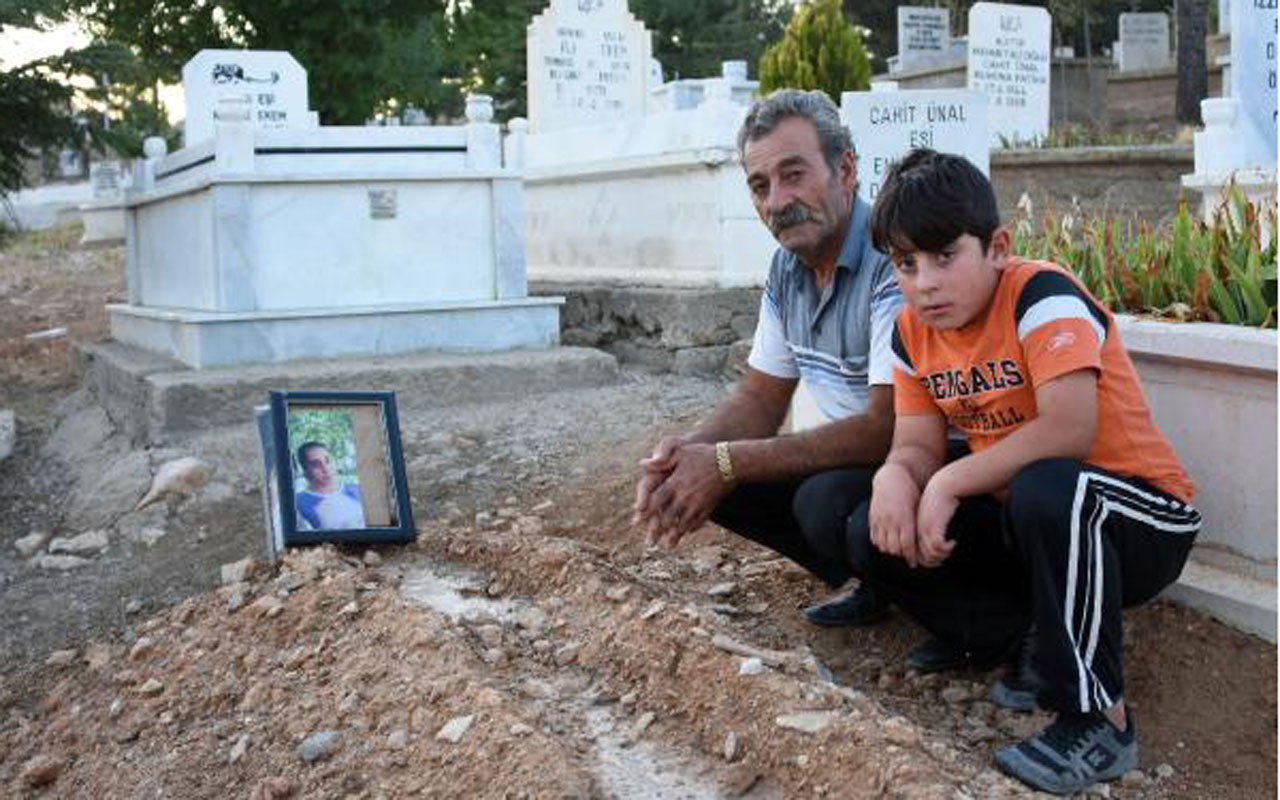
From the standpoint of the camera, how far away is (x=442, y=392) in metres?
6.90

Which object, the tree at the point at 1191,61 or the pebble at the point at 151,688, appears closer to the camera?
the pebble at the point at 151,688

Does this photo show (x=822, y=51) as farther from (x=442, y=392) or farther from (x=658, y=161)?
(x=442, y=392)

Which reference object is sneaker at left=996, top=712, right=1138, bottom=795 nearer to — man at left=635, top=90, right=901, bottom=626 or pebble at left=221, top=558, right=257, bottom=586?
man at left=635, top=90, right=901, bottom=626

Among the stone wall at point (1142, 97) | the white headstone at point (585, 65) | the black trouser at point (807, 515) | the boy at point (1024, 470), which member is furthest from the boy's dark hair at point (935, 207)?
the stone wall at point (1142, 97)

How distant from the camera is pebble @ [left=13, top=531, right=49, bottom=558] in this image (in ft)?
18.8

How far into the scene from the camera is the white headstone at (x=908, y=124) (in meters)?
6.82

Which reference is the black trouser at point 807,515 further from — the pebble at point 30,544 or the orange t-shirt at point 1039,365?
the pebble at point 30,544

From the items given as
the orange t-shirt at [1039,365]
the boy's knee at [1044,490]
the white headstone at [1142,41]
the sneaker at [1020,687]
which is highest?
the white headstone at [1142,41]

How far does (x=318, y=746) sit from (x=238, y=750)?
0.27 metres

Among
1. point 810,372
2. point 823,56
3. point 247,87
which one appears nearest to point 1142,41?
point 823,56

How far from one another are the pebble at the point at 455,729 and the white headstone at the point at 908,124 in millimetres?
4296

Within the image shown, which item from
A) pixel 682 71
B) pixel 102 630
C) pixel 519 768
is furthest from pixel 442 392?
pixel 682 71

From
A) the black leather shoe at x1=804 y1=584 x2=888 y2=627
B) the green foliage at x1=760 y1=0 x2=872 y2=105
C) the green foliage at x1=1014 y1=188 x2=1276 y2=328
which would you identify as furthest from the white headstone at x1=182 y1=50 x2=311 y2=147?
the black leather shoe at x1=804 y1=584 x2=888 y2=627

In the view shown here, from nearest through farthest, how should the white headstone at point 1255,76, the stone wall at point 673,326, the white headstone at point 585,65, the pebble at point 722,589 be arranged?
the pebble at point 722,589
the white headstone at point 1255,76
the stone wall at point 673,326
the white headstone at point 585,65
